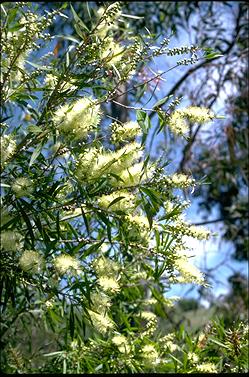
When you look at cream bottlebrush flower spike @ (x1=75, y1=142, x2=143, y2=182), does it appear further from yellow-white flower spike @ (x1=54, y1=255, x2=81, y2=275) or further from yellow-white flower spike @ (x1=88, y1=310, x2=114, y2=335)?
yellow-white flower spike @ (x1=88, y1=310, x2=114, y2=335)

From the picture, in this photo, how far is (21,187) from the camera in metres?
1.36

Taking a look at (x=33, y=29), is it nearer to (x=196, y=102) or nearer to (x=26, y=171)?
(x=26, y=171)

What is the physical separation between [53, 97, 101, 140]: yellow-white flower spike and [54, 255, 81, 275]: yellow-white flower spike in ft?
0.93

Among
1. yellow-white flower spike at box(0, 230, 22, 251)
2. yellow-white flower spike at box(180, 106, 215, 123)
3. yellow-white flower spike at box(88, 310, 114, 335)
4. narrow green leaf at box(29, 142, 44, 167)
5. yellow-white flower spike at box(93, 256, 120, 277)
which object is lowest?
yellow-white flower spike at box(88, 310, 114, 335)

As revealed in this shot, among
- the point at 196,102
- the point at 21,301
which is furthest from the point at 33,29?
the point at 196,102

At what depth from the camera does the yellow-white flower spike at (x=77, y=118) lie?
4.37ft

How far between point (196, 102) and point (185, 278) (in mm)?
2707

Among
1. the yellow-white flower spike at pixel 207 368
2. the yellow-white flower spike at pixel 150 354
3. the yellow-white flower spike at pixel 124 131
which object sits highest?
the yellow-white flower spike at pixel 124 131

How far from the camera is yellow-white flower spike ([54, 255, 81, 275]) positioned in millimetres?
1428

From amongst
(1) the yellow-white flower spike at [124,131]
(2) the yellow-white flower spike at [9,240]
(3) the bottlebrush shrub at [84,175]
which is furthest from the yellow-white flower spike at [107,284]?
(1) the yellow-white flower spike at [124,131]

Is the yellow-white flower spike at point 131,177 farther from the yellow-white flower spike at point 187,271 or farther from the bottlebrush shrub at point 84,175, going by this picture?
the yellow-white flower spike at point 187,271

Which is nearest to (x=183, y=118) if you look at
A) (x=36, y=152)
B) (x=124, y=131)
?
(x=124, y=131)

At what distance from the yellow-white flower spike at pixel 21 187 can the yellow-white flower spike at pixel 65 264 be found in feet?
0.58

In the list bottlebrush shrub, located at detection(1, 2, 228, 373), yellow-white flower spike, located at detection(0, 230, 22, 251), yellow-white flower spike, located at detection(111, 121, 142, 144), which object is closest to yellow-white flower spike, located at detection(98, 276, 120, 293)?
bottlebrush shrub, located at detection(1, 2, 228, 373)
